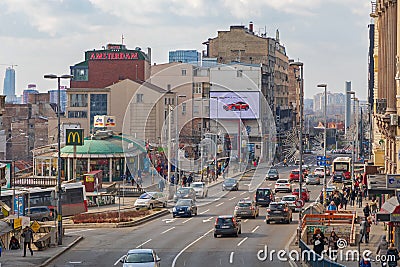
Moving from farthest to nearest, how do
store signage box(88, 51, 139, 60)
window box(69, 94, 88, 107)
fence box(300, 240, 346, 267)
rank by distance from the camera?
1. store signage box(88, 51, 139, 60)
2. window box(69, 94, 88, 107)
3. fence box(300, 240, 346, 267)

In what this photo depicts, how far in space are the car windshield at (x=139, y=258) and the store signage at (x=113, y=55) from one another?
116 m

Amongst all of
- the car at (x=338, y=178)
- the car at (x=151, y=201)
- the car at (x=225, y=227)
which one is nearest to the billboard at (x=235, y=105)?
the car at (x=338, y=178)

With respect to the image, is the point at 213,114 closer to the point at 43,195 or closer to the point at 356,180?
the point at 356,180

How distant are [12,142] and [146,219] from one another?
9238 cm

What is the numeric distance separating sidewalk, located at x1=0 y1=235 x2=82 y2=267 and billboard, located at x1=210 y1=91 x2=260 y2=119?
101445mm

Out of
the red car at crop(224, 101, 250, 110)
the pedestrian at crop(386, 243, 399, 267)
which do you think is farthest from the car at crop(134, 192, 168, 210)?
the red car at crop(224, 101, 250, 110)

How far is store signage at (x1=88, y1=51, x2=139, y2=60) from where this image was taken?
146875 mm

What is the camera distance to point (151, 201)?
222 ft

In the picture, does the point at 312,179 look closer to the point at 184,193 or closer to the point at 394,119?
the point at 184,193

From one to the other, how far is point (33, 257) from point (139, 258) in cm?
950

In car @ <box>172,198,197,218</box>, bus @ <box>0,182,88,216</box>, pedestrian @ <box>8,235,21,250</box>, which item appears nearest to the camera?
pedestrian @ <box>8,235,21,250</box>

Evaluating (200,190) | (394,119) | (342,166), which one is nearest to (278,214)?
(394,119)

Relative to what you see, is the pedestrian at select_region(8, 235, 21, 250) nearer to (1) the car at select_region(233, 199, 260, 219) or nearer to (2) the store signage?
(1) the car at select_region(233, 199, 260, 219)

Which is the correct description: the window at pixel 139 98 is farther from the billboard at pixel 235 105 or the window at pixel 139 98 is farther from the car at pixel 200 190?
the car at pixel 200 190
